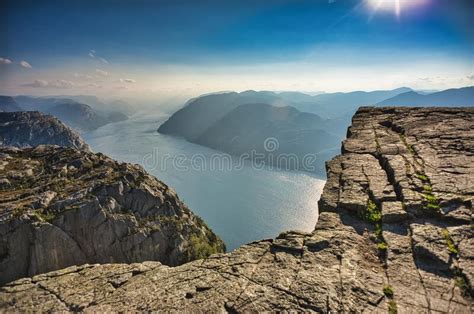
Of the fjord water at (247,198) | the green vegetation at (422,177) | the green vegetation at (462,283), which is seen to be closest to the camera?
the green vegetation at (462,283)

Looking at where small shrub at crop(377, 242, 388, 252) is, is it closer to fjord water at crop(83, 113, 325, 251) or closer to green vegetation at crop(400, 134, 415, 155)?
green vegetation at crop(400, 134, 415, 155)

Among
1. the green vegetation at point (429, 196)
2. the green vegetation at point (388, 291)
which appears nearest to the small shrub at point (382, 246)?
the green vegetation at point (388, 291)

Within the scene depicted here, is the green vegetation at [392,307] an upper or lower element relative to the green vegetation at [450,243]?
lower

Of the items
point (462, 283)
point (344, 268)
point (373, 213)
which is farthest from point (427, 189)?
point (344, 268)

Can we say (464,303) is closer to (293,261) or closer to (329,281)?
(329,281)

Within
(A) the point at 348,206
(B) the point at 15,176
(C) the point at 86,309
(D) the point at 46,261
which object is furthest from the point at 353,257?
(B) the point at 15,176

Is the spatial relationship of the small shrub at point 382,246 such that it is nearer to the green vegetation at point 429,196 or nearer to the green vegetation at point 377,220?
the green vegetation at point 377,220

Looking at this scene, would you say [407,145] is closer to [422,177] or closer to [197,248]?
[422,177]

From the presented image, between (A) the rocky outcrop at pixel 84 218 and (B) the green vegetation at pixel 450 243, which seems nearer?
(B) the green vegetation at pixel 450 243
